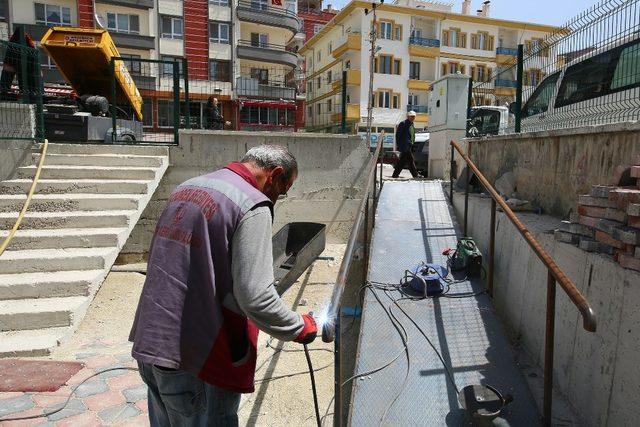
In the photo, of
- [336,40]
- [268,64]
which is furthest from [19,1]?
[336,40]

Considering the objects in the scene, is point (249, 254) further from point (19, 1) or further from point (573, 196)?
point (19, 1)

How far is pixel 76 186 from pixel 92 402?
374 centimetres

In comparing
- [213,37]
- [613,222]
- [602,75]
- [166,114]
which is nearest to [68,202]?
[166,114]

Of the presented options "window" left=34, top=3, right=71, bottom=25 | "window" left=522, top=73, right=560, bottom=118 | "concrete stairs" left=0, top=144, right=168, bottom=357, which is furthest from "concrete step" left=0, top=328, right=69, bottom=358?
"window" left=34, top=3, right=71, bottom=25

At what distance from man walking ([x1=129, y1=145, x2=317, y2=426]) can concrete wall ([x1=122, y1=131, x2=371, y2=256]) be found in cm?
589

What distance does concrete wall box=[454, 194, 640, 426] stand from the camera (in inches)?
95.0

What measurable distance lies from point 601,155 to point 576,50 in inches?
81.2

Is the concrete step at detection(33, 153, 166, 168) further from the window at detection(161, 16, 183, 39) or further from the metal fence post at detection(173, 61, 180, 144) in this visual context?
the window at detection(161, 16, 183, 39)

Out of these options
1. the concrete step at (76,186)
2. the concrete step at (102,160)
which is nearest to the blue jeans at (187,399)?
the concrete step at (76,186)

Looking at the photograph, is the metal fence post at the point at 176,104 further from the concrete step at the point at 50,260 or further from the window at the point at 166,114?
the concrete step at the point at 50,260

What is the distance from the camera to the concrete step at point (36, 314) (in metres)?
4.38

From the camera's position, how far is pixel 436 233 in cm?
591

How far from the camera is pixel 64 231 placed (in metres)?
5.63

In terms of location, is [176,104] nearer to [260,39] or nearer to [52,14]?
[52,14]
